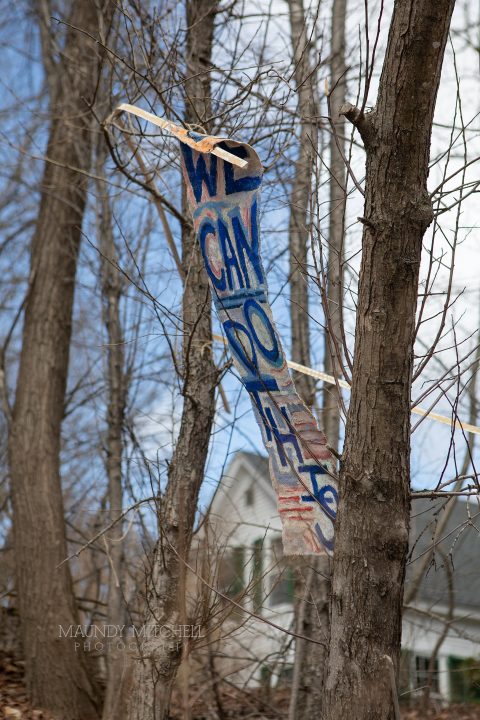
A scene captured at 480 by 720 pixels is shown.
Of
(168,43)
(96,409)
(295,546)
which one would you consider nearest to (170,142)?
(168,43)

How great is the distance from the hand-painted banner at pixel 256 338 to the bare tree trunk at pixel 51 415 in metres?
3.29

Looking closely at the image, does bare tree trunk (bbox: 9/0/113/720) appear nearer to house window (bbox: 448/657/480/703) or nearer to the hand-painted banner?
the hand-painted banner

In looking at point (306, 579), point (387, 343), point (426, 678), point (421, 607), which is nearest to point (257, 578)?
point (306, 579)

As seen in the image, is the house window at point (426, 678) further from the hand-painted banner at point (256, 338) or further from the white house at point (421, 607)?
the hand-painted banner at point (256, 338)

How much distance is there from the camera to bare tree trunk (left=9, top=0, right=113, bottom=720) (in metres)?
7.67

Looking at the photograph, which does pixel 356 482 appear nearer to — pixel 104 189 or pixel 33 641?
pixel 33 641

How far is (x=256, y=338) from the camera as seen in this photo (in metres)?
3.67

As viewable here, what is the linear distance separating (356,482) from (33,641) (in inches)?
214

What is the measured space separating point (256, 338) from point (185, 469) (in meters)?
2.28

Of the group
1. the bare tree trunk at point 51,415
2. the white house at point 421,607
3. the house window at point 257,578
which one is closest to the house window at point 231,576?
the house window at point 257,578

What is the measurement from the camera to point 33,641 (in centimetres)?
777

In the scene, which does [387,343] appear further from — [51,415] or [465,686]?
[465,686]

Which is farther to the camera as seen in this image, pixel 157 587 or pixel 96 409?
pixel 96 409

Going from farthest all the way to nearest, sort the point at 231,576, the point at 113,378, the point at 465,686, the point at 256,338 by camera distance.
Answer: the point at 465,686, the point at 113,378, the point at 231,576, the point at 256,338
